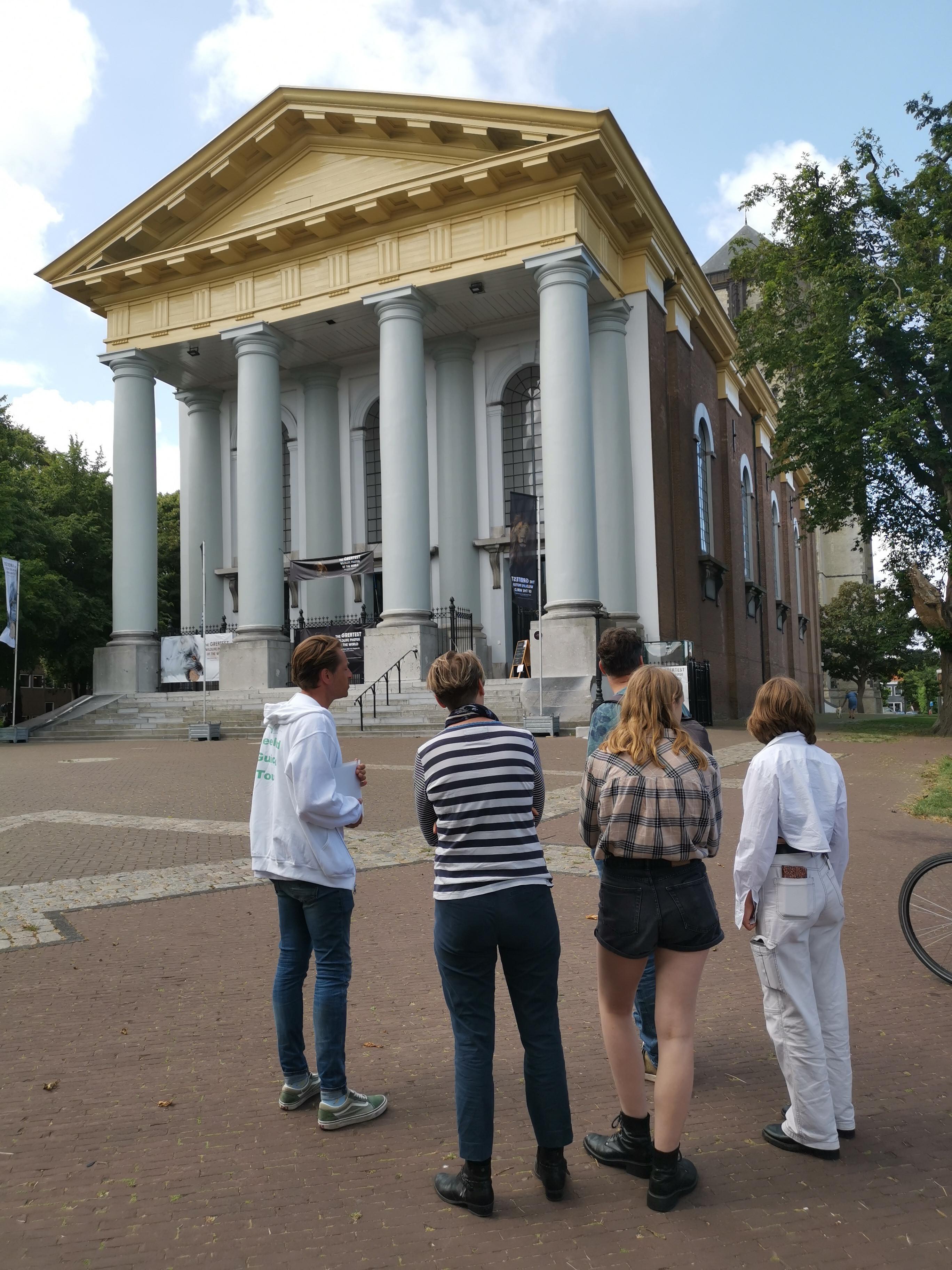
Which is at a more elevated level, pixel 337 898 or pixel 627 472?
pixel 627 472

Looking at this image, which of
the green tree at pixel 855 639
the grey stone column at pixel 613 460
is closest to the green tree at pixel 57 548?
the grey stone column at pixel 613 460

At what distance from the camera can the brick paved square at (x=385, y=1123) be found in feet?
9.97

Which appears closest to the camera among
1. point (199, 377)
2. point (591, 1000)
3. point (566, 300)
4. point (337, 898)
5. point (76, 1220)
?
point (76, 1220)

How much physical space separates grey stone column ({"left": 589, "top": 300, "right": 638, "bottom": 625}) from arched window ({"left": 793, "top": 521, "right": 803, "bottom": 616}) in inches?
1145

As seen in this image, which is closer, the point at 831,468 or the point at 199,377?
the point at 831,468

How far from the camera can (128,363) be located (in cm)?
3133

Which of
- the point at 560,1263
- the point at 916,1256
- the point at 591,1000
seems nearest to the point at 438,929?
the point at 560,1263

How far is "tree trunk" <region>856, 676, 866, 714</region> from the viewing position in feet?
226

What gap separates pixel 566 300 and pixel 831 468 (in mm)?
7753

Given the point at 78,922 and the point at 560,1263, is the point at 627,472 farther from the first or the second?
the point at 560,1263

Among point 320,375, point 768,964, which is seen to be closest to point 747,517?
point 320,375

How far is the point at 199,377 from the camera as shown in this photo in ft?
111

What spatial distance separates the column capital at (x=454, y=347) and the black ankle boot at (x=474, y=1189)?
29400mm

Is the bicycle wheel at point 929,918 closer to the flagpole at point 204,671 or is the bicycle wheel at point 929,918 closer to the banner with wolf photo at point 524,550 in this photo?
the banner with wolf photo at point 524,550
